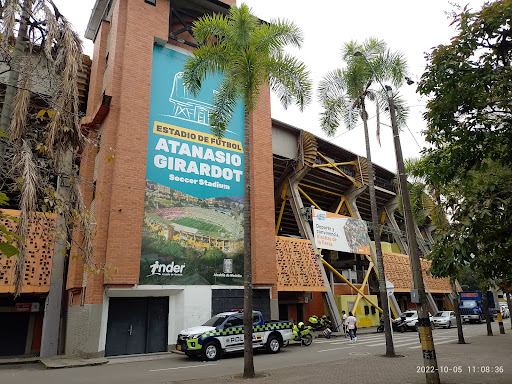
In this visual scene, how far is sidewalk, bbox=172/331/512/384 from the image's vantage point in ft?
34.2

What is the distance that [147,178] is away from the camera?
65.7 ft

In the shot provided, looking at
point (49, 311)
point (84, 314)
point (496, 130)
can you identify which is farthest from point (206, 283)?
point (496, 130)

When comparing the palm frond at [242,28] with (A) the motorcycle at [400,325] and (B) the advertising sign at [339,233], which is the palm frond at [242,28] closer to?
(B) the advertising sign at [339,233]

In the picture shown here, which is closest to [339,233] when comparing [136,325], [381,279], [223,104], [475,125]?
[381,279]

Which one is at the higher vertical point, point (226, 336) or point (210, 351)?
point (226, 336)

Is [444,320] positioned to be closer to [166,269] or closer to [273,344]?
[273,344]

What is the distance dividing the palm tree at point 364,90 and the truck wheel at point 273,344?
16.6ft

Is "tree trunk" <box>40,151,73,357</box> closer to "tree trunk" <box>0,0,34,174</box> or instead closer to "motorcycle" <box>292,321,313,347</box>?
"motorcycle" <box>292,321,313,347</box>

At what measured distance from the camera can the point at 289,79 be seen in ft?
46.7

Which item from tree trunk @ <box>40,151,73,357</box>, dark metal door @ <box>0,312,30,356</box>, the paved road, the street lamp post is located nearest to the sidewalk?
the paved road

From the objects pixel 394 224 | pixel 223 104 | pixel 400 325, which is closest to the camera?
pixel 223 104

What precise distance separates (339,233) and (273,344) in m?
14.8

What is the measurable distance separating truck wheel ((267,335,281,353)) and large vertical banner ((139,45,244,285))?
4309mm

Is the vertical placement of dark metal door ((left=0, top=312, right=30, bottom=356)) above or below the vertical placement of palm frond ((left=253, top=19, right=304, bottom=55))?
below
